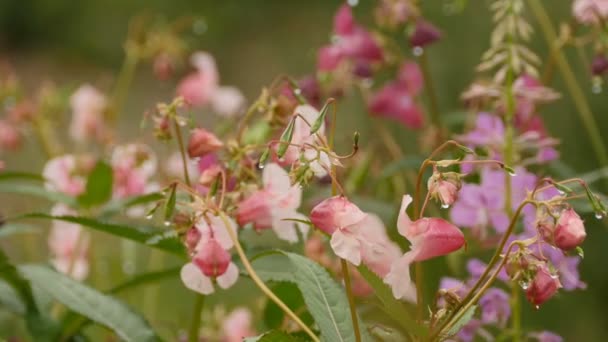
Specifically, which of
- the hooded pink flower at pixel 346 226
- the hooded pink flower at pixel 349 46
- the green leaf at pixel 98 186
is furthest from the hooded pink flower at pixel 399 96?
the hooded pink flower at pixel 346 226

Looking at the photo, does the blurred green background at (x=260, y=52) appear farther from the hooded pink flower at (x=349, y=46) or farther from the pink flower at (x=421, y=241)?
the pink flower at (x=421, y=241)

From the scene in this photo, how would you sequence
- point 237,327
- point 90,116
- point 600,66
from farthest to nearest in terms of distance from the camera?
point 90,116 → point 237,327 → point 600,66

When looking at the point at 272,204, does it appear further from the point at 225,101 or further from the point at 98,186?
the point at 225,101

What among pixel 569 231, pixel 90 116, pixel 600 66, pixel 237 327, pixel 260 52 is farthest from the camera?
pixel 260 52

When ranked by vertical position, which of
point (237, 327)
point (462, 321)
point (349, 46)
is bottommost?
point (237, 327)

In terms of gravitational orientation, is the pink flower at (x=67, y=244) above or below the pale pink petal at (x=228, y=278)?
below

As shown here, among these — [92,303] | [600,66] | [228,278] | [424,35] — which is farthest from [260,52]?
[228,278]
